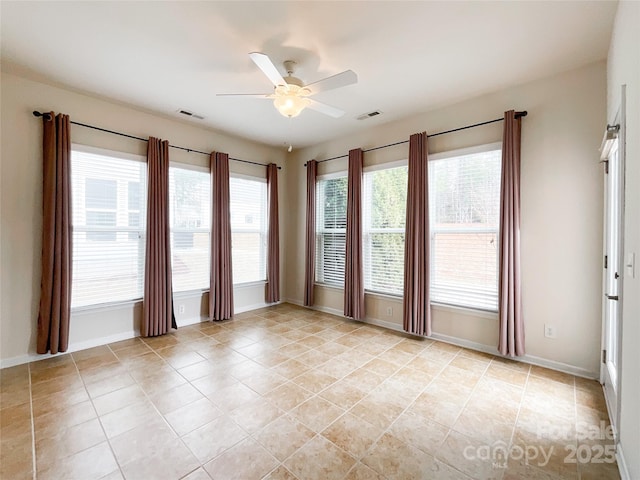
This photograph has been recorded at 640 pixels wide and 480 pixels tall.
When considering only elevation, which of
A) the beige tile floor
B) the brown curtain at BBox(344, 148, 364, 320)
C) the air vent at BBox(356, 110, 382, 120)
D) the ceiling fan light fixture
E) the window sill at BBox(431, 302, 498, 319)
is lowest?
the beige tile floor

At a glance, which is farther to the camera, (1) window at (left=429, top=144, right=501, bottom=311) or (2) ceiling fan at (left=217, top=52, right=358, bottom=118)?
(1) window at (left=429, top=144, right=501, bottom=311)

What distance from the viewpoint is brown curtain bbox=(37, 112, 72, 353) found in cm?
297

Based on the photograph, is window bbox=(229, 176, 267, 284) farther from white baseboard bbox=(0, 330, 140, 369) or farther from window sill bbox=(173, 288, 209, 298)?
white baseboard bbox=(0, 330, 140, 369)

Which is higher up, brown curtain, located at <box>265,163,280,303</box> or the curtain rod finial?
the curtain rod finial

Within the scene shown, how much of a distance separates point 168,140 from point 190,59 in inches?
66.7

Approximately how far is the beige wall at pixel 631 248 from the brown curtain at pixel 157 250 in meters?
4.30

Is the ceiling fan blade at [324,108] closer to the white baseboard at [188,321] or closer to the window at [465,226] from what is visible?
the window at [465,226]

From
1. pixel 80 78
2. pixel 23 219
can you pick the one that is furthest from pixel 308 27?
pixel 23 219

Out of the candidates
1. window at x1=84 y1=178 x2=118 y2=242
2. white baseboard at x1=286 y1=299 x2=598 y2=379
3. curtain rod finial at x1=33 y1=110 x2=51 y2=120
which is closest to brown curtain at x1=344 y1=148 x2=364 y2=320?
white baseboard at x1=286 y1=299 x2=598 y2=379

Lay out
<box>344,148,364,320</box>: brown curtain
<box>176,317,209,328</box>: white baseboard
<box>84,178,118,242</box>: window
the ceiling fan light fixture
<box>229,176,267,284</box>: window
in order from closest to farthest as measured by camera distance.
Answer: the ceiling fan light fixture → <box>84,178,118,242</box>: window → <box>176,317,209,328</box>: white baseboard → <box>344,148,364,320</box>: brown curtain → <box>229,176,267,284</box>: window

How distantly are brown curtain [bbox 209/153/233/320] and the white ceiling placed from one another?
47.5 inches

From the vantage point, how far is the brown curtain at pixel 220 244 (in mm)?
4336

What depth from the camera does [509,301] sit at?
2.94 metres

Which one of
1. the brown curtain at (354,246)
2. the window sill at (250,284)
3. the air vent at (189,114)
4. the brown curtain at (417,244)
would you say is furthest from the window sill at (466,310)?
the air vent at (189,114)
